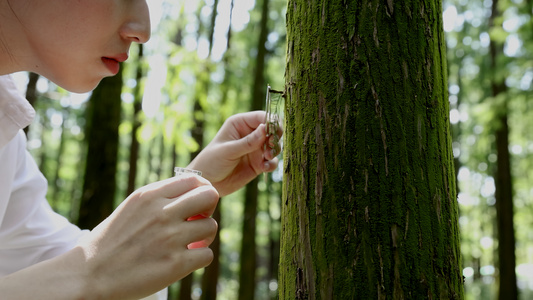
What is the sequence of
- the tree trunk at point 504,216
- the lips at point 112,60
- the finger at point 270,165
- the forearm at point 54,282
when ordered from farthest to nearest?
1. the tree trunk at point 504,216
2. the finger at point 270,165
3. the lips at point 112,60
4. the forearm at point 54,282

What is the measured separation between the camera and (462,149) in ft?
51.9

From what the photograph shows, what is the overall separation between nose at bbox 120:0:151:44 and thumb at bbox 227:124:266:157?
0.51 metres

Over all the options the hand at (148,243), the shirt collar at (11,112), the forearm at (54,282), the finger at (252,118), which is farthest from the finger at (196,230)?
the shirt collar at (11,112)

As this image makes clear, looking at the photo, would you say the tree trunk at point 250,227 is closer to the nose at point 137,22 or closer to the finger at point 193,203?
the nose at point 137,22

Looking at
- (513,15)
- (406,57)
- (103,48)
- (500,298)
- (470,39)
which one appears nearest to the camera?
(406,57)

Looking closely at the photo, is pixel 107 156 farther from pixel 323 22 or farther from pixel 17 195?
Result: pixel 323 22

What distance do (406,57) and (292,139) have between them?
35 centimetres

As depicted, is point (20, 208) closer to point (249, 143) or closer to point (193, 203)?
point (249, 143)

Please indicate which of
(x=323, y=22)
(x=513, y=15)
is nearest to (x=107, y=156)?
(x=323, y=22)

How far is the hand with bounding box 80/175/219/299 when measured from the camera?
936 mm

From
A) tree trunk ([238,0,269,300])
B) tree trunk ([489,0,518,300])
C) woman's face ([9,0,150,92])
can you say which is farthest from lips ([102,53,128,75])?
tree trunk ([489,0,518,300])

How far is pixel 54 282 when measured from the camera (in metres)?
0.92

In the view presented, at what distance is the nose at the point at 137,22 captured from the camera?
1141 millimetres

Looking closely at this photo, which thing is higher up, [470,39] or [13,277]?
[470,39]
